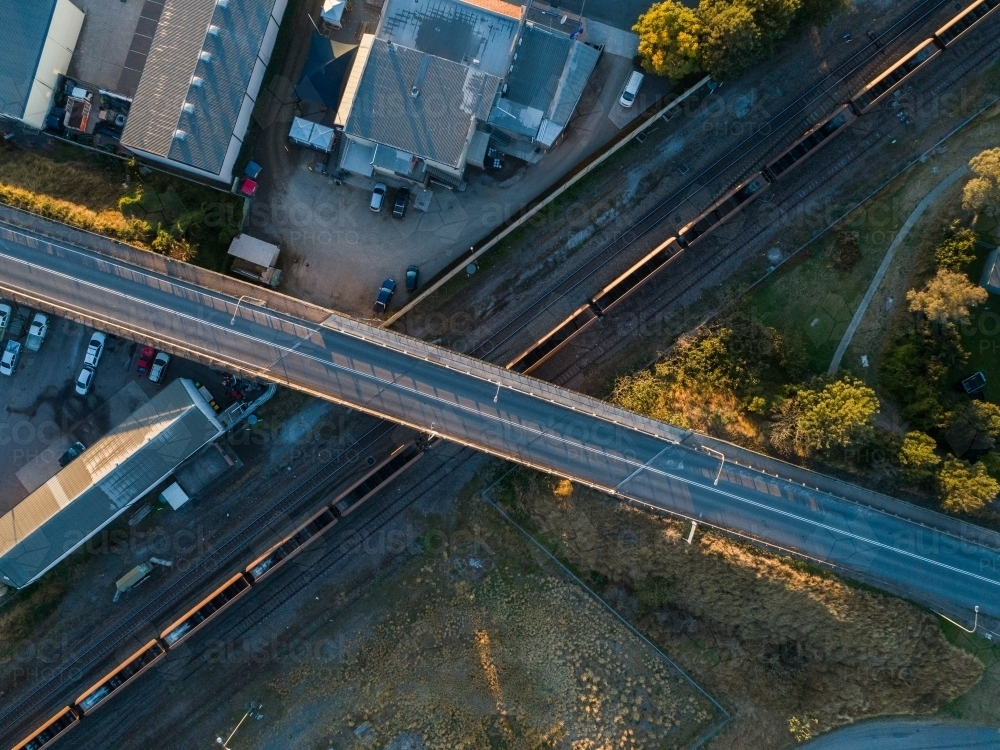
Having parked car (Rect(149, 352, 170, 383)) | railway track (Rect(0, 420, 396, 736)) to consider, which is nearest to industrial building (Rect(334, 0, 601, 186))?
parked car (Rect(149, 352, 170, 383))

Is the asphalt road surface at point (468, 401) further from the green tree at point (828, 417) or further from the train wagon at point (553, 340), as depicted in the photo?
the green tree at point (828, 417)

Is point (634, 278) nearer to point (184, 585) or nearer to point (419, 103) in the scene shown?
point (419, 103)

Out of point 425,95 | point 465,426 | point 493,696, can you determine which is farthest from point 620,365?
point 493,696

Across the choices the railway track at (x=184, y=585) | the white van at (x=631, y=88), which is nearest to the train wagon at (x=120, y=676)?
the railway track at (x=184, y=585)

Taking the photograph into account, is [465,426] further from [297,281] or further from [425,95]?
[425,95]

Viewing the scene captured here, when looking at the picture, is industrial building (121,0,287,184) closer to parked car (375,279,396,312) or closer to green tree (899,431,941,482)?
parked car (375,279,396,312)

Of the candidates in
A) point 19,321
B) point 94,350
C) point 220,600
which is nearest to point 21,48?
point 19,321
